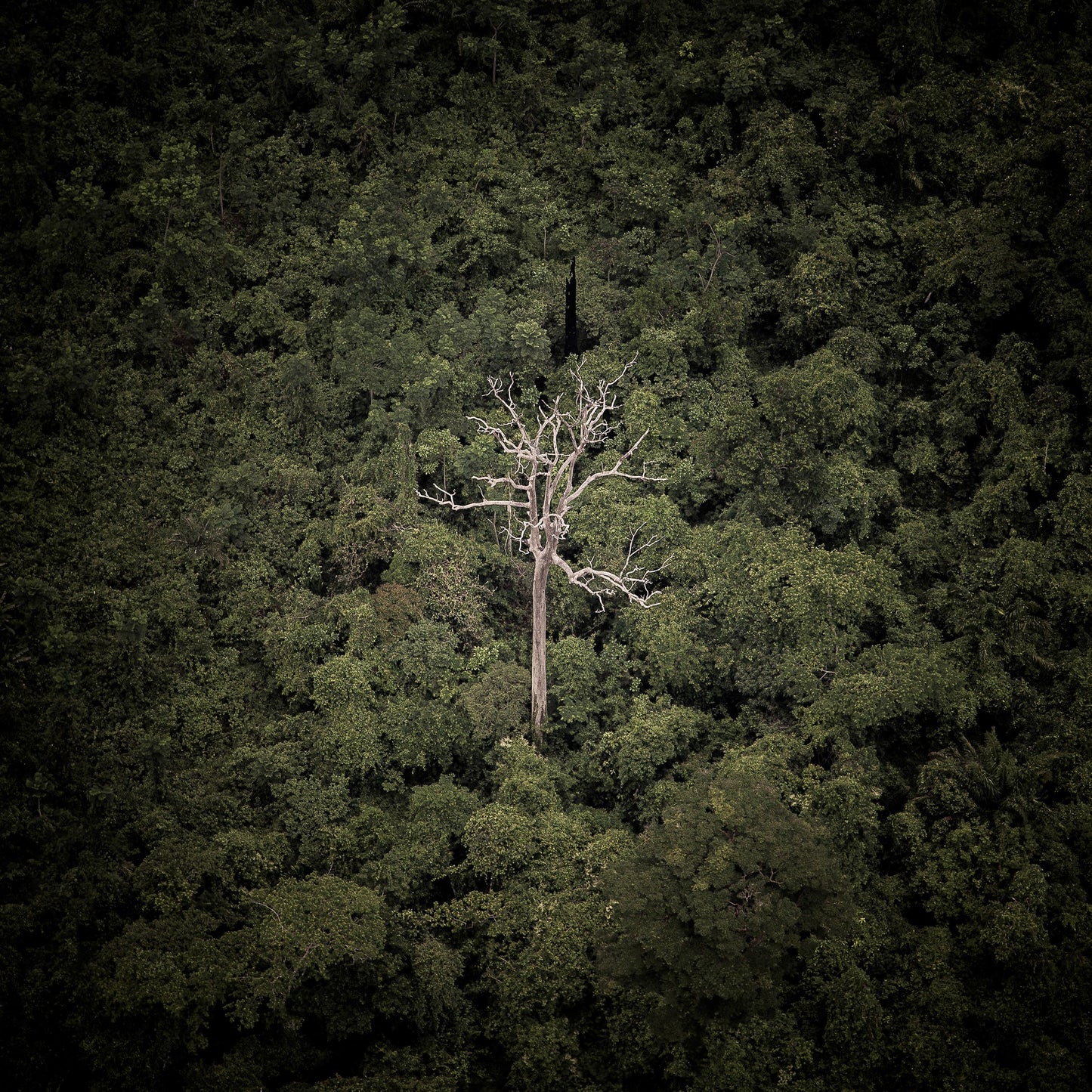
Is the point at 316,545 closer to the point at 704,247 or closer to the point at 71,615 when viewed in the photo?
the point at 71,615

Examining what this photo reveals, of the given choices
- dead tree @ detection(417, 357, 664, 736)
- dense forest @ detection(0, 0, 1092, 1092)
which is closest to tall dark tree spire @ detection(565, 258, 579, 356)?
dense forest @ detection(0, 0, 1092, 1092)

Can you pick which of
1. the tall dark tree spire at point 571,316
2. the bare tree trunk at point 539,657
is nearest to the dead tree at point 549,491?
the bare tree trunk at point 539,657

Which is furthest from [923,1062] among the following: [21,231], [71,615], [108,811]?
[21,231]

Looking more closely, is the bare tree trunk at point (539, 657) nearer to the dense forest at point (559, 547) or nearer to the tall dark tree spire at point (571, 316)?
the dense forest at point (559, 547)

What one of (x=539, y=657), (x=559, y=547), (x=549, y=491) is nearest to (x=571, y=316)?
(x=559, y=547)

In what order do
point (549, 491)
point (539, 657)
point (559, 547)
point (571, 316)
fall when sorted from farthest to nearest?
point (571, 316), point (559, 547), point (539, 657), point (549, 491)

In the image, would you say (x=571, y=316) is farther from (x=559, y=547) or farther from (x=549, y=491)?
(x=549, y=491)
